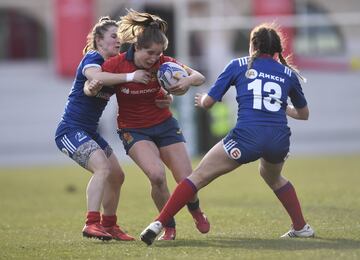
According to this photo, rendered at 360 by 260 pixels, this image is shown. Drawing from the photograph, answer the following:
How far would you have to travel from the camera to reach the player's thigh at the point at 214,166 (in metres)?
7.31

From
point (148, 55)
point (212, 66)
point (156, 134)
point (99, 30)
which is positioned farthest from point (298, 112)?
point (212, 66)

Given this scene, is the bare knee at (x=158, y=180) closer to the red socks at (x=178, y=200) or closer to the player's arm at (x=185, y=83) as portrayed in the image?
the red socks at (x=178, y=200)

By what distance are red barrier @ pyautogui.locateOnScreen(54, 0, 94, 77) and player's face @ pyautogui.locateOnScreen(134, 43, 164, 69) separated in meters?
15.9

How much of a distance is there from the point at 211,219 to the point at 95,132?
1.91 m

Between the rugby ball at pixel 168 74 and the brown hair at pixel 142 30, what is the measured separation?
186mm

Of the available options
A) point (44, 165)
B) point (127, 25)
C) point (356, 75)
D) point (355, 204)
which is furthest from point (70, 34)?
point (127, 25)

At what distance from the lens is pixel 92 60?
7.82 metres

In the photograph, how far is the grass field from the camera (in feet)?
22.9

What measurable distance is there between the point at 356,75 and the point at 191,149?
4696 millimetres

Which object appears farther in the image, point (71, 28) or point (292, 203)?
point (71, 28)

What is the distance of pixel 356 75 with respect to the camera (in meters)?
23.4

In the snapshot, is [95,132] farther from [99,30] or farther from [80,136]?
[99,30]

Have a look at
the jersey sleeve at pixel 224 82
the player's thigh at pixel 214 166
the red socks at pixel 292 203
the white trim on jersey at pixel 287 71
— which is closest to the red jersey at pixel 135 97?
the jersey sleeve at pixel 224 82

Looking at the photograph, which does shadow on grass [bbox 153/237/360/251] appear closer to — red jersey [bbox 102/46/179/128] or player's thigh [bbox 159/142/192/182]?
player's thigh [bbox 159/142/192/182]
